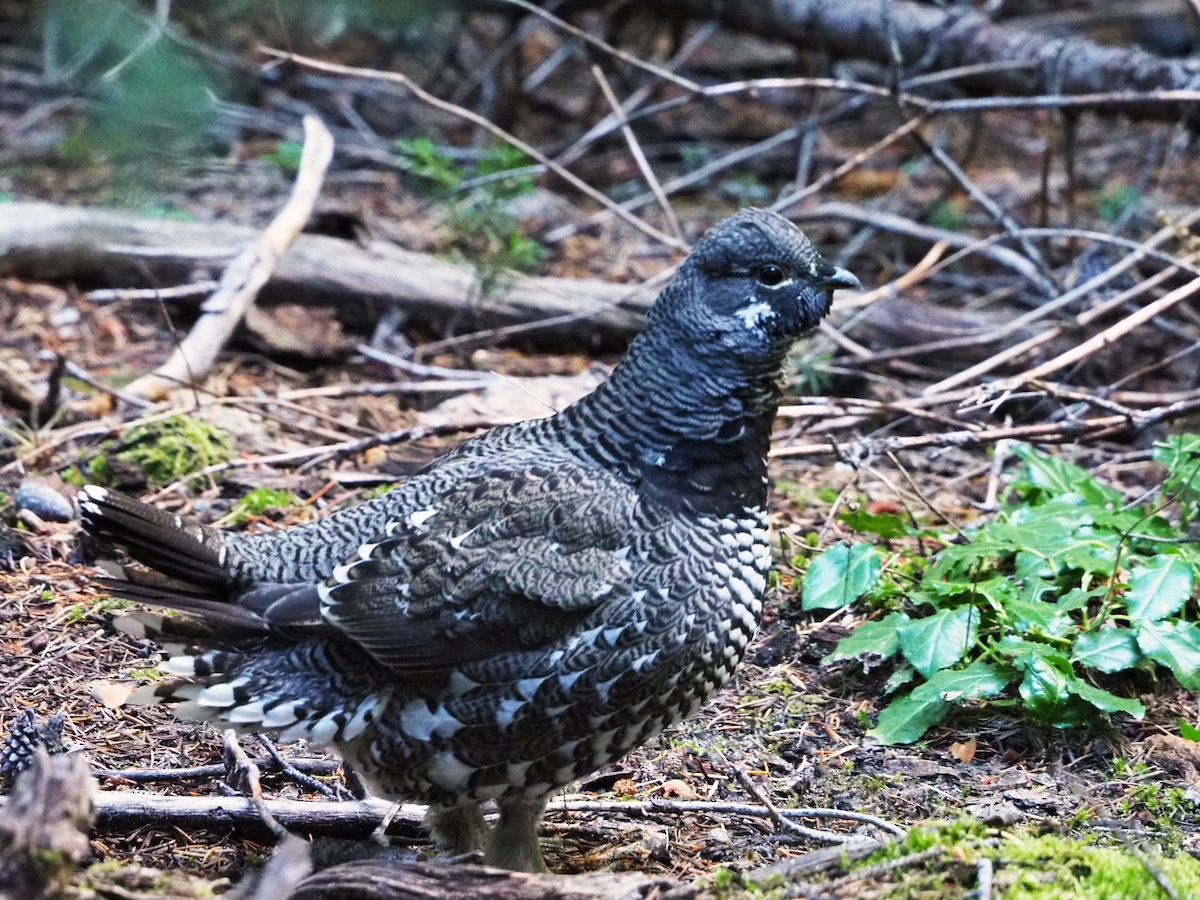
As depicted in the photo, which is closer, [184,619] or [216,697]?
[216,697]

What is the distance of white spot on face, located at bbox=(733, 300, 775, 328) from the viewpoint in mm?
4094

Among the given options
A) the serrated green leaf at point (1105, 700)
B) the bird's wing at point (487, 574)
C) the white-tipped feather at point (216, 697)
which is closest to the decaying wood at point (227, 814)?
the white-tipped feather at point (216, 697)

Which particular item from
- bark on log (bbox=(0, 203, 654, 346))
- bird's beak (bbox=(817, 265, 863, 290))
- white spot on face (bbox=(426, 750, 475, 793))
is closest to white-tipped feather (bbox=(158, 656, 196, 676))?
white spot on face (bbox=(426, 750, 475, 793))

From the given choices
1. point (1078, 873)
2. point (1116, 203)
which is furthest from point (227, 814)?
point (1116, 203)

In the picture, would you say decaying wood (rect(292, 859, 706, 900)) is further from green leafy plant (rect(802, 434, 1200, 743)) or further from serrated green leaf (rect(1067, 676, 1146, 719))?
serrated green leaf (rect(1067, 676, 1146, 719))

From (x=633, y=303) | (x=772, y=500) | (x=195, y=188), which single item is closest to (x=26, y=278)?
(x=195, y=188)

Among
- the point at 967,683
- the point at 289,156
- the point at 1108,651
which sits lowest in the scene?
the point at 967,683

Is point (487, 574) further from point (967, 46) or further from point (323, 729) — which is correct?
point (967, 46)

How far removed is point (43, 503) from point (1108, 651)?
4.51 metres

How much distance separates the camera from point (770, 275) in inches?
163

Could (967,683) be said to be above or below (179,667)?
below

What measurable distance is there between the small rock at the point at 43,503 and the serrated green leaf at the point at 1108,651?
4304 mm

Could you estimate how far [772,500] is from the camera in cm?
A: 643

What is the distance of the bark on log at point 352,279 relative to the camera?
802 cm
